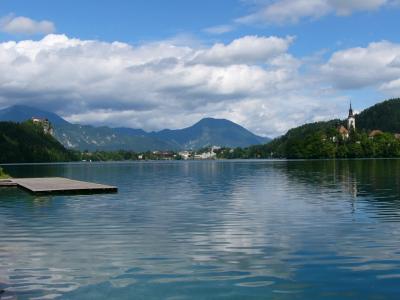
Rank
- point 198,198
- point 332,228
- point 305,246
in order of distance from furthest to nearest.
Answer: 1. point 198,198
2. point 332,228
3. point 305,246

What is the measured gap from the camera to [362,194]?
1911 inches

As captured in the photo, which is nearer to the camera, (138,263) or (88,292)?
(88,292)

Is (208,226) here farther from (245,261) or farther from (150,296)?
(150,296)

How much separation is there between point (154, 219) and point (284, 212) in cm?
949

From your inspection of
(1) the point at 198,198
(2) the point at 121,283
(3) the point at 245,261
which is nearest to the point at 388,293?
(3) the point at 245,261

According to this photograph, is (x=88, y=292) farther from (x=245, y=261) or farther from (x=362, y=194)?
(x=362, y=194)

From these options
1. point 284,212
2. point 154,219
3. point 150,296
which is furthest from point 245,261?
Answer: point 284,212

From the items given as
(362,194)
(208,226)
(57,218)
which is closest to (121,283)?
(208,226)

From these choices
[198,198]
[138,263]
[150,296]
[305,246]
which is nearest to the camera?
[150,296]

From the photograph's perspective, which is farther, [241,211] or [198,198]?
[198,198]

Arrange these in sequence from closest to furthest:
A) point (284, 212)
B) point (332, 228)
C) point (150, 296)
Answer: point (150, 296), point (332, 228), point (284, 212)

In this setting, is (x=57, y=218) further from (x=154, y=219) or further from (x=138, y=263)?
(x=138, y=263)

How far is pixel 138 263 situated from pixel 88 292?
4127 mm

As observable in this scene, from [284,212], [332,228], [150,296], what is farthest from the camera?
[284,212]
